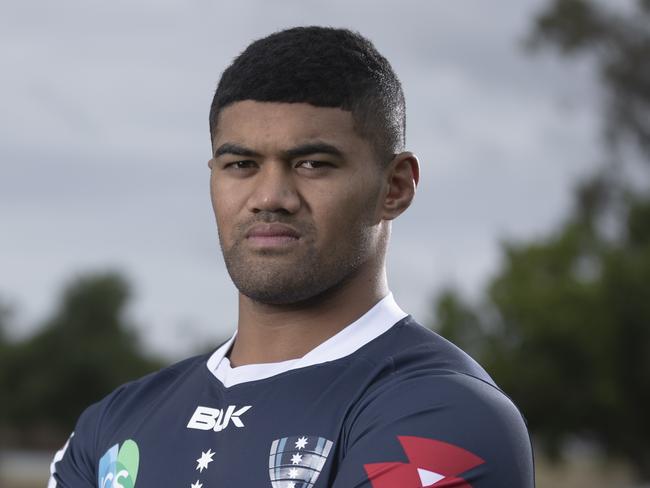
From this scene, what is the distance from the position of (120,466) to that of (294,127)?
1.19 meters

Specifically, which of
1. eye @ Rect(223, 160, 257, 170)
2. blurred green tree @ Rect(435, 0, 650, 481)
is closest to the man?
eye @ Rect(223, 160, 257, 170)

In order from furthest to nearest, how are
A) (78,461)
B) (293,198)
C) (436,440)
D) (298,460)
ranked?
1. (78,461)
2. (293,198)
3. (298,460)
4. (436,440)

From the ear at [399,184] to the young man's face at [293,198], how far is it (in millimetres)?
64

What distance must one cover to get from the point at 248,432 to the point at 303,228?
1.97 ft

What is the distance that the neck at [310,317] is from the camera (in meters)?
3.53

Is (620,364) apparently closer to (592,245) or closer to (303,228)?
(592,245)

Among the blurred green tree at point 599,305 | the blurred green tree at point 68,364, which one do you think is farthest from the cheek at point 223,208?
the blurred green tree at point 68,364

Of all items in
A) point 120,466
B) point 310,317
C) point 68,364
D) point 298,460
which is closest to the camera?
point 298,460

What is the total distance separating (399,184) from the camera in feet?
11.7

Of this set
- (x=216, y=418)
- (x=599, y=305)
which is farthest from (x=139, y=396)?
(x=599, y=305)

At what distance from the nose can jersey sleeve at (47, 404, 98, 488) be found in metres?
1.05

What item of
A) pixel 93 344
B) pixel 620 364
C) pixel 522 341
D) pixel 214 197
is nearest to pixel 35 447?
pixel 93 344

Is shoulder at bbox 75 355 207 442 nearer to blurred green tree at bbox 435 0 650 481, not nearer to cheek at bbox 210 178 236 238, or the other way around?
cheek at bbox 210 178 236 238

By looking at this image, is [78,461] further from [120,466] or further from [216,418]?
[216,418]
